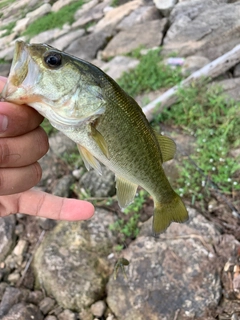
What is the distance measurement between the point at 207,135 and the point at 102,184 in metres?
1.23

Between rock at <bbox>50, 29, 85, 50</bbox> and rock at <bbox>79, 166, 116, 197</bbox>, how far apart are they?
443 centimetres

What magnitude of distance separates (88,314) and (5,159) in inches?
77.9

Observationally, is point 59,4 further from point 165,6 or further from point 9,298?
point 9,298

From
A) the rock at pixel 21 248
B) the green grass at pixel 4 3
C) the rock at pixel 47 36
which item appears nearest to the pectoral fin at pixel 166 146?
the rock at pixel 21 248

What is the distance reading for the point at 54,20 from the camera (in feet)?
26.8

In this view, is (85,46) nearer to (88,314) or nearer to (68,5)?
(68,5)

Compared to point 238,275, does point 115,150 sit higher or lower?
higher

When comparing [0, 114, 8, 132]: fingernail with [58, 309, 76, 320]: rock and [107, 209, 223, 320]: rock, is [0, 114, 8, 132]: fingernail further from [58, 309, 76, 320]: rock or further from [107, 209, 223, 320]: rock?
[58, 309, 76, 320]: rock

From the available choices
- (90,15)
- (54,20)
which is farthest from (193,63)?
(54,20)

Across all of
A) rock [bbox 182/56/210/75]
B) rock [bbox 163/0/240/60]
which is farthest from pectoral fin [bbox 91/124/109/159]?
rock [bbox 163/0/240/60]

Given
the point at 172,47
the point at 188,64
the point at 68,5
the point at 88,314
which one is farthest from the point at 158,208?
the point at 68,5

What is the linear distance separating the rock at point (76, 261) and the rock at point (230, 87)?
2.01 meters

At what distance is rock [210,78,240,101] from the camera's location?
4.00 m

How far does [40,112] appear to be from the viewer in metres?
1.42
